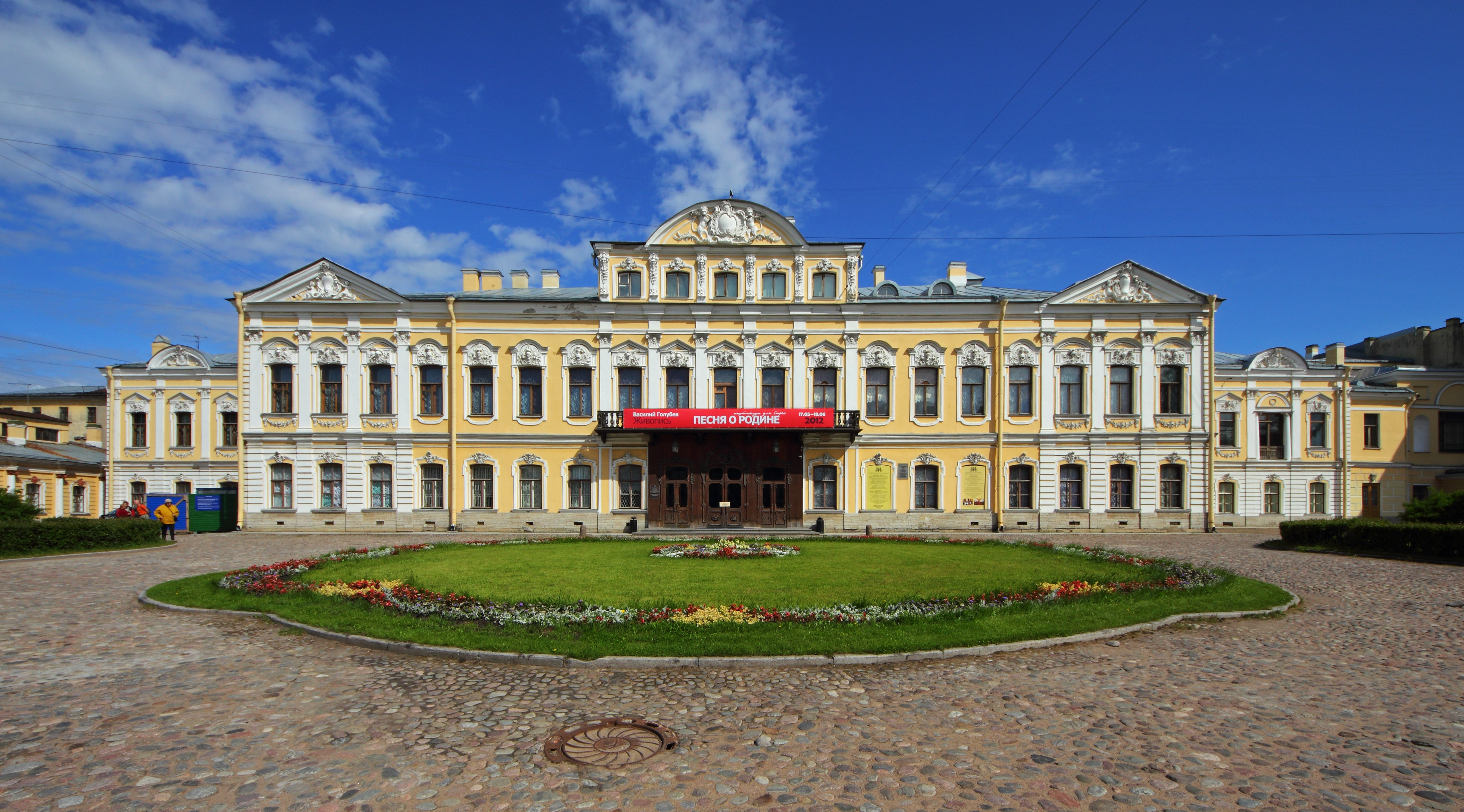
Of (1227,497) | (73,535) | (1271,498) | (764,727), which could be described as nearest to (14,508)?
(73,535)

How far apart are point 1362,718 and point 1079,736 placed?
9.53 feet

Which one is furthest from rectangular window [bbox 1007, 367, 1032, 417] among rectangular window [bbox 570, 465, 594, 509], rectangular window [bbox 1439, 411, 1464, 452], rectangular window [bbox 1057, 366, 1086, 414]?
rectangular window [bbox 1439, 411, 1464, 452]

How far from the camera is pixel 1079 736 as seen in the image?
5.83 metres

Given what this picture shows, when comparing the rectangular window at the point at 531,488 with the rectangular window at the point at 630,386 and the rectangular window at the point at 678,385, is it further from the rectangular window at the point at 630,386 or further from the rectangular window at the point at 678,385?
the rectangular window at the point at 678,385

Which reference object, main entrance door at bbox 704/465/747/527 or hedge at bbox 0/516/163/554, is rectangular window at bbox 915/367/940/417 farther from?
hedge at bbox 0/516/163/554

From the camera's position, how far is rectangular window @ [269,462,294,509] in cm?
2864

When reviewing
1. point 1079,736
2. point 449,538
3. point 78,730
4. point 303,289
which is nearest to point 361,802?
point 78,730

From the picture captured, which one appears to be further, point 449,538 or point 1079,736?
point 449,538

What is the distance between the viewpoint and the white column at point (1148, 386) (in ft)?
93.8

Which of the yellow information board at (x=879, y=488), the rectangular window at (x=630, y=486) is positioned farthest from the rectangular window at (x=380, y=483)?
the yellow information board at (x=879, y=488)

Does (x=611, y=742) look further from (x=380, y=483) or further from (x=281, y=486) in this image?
(x=281, y=486)

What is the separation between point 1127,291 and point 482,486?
96.1 feet

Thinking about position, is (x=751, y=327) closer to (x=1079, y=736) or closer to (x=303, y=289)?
(x=303, y=289)

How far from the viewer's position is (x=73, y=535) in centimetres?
1956
